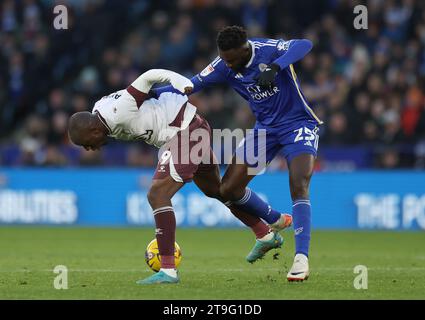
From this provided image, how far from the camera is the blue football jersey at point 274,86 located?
9094 millimetres

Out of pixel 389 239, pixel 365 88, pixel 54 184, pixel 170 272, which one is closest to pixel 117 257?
pixel 170 272

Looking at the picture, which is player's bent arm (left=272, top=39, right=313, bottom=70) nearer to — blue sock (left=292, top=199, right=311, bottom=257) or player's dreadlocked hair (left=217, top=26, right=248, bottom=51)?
player's dreadlocked hair (left=217, top=26, right=248, bottom=51)

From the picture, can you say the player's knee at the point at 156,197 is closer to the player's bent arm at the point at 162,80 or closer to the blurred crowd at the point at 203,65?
the player's bent arm at the point at 162,80

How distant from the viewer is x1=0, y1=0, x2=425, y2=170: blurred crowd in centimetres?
1766

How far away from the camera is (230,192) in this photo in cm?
938

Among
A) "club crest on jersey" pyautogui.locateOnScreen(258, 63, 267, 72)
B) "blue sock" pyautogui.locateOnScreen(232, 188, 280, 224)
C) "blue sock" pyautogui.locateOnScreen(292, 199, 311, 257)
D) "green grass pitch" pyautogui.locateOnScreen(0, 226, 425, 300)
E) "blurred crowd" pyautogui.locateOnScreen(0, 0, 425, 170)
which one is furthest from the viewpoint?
"blurred crowd" pyautogui.locateOnScreen(0, 0, 425, 170)

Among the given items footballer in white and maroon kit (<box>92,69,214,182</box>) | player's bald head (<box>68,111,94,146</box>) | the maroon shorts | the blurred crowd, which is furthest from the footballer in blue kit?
the blurred crowd

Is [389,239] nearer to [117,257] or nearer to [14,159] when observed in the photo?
[117,257]

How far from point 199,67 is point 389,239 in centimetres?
611

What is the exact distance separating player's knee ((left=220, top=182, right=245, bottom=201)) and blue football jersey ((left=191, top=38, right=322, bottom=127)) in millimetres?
690

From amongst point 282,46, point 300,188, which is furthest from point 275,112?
point 300,188

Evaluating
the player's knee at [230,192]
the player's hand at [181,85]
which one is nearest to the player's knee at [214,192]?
the player's knee at [230,192]

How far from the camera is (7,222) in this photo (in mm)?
17688

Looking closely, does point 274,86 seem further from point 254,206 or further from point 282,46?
point 254,206
